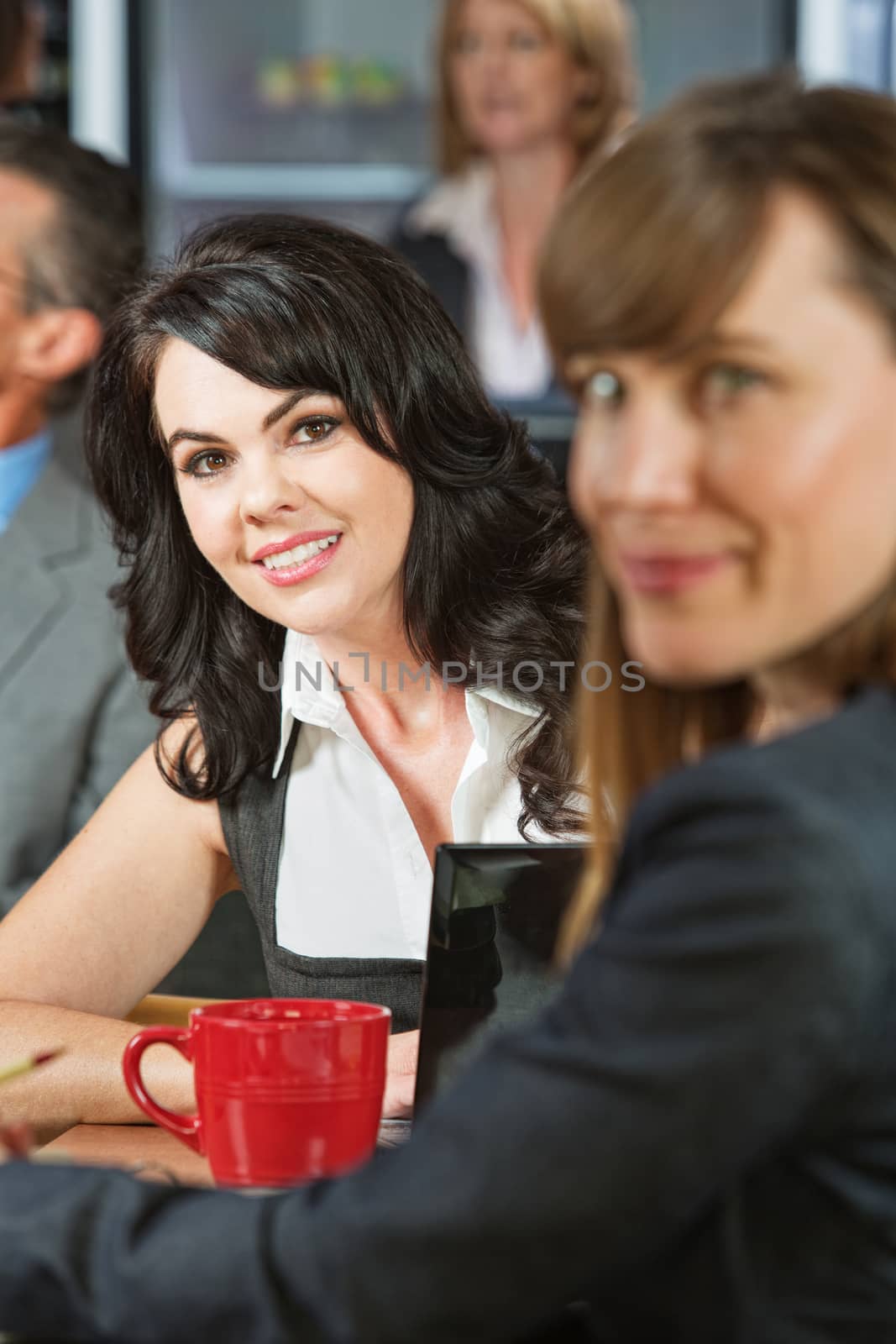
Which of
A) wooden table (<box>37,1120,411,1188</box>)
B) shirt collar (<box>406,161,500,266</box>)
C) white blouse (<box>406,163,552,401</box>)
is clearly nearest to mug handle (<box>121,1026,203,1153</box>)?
wooden table (<box>37,1120,411,1188</box>)

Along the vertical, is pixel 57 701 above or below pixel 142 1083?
below

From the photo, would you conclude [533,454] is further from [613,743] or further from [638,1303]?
[638,1303]

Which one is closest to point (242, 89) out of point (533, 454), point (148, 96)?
point (148, 96)

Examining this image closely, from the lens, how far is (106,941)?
133 centimetres

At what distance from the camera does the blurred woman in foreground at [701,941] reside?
1.66 feet

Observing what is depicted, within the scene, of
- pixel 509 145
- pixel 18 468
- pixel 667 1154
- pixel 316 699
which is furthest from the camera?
pixel 509 145

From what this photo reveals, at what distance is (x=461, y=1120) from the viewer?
1.76 ft

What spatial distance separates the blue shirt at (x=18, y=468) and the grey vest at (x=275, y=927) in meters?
1.04

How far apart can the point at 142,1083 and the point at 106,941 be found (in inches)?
18.7

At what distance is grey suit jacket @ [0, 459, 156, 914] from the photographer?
1.90 m

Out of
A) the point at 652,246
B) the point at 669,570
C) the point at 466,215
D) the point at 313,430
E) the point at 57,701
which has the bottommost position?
the point at 57,701

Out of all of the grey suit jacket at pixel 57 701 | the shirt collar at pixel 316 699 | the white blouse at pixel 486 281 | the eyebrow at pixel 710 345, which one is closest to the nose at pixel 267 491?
the shirt collar at pixel 316 699

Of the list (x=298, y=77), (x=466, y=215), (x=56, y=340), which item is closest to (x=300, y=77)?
(x=298, y=77)

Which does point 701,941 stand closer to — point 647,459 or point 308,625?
point 647,459
